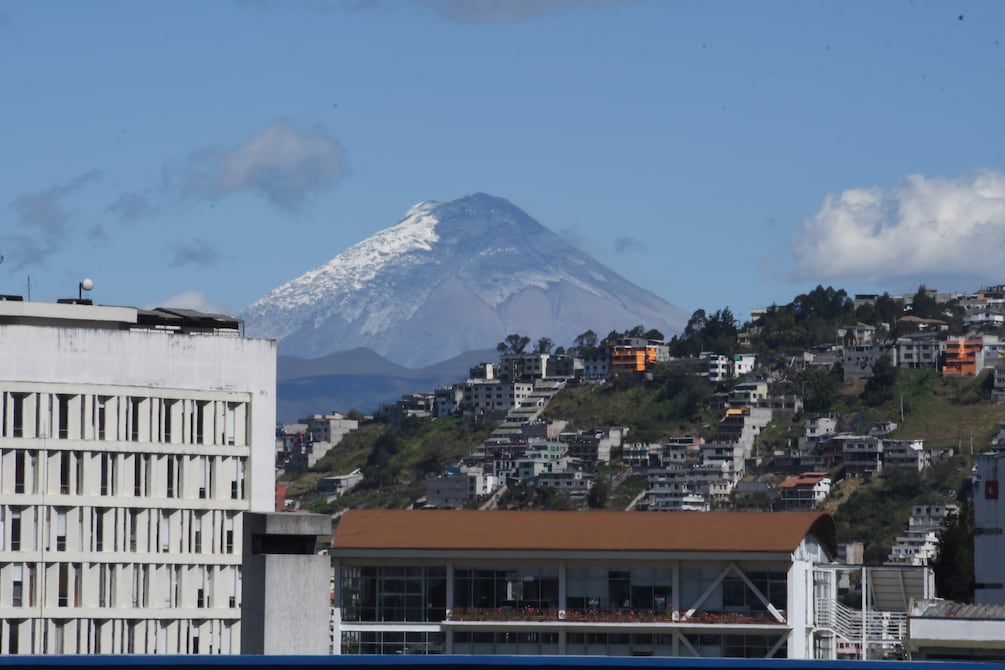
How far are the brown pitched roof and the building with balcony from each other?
5 cm

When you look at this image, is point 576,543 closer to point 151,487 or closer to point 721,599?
point 721,599

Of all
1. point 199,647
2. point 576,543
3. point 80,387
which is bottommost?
point 199,647

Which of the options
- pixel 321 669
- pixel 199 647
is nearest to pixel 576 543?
pixel 199 647

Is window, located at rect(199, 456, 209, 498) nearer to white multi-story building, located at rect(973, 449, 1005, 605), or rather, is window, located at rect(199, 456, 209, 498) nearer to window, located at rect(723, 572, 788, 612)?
window, located at rect(723, 572, 788, 612)

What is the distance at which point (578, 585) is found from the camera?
68.7m

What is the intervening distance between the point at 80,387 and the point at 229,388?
6858mm

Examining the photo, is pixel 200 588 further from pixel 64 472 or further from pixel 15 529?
pixel 15 529

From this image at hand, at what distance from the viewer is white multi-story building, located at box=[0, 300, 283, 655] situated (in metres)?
77.3

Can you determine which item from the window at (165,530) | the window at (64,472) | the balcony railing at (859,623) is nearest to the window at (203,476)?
the window at (165,530)

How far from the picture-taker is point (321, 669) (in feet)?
56.9

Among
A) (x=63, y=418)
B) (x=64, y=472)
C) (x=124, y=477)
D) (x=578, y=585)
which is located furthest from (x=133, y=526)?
(x=578, y=585)

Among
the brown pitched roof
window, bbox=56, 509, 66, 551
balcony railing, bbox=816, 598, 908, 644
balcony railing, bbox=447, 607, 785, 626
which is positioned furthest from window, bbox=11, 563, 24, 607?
balcony railing, bbox=816, 598, 908, 644

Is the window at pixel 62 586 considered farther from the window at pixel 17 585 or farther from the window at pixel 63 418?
the window at pixel 63 418

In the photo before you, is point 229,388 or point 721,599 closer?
point 721,599
